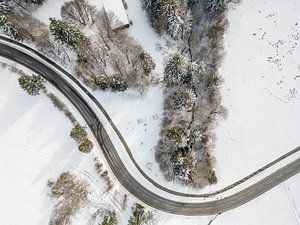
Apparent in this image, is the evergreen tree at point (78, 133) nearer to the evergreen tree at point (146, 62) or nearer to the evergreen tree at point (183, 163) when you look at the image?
the evergreen tree at point (146, 62)

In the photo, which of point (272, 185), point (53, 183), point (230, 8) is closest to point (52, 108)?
point (53, 183)

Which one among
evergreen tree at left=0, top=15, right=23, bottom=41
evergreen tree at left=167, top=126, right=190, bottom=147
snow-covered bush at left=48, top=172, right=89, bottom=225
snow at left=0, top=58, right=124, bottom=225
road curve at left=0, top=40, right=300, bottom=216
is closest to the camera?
evergreen tree at left=0, top=15, right=23, bottom=41

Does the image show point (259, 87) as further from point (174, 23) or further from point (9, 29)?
point (9, 29)

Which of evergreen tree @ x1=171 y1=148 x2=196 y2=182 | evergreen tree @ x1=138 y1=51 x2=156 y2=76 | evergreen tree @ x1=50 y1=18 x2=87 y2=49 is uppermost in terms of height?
evergreen tree @ x1=50 y1=18 x2=87 y2=49

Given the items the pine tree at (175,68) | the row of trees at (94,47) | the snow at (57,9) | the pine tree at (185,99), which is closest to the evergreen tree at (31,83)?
the row of trees at (94,47)

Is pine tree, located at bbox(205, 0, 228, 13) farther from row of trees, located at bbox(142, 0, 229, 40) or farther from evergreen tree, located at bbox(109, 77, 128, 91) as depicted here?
evergreen tree, located at bbox(109, 77, 128, 91)

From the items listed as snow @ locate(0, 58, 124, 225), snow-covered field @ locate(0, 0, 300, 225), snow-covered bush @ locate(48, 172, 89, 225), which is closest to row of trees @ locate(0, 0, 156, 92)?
snow-covered field @ locate(0, 0, 300, 225)

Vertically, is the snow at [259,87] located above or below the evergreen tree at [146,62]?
below
